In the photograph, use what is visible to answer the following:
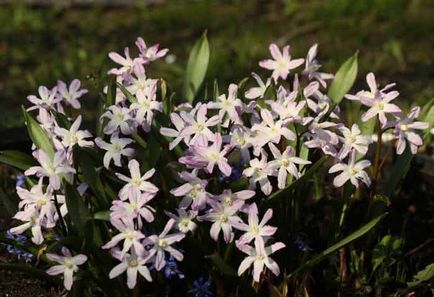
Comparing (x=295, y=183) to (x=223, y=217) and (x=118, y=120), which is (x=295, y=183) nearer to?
(x=223, y=217)

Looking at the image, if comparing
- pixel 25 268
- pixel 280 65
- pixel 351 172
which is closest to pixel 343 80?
pixel 280 65

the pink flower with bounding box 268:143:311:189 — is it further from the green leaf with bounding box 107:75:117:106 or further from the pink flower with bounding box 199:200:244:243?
the green leaf with bounding box 107:75:117:106

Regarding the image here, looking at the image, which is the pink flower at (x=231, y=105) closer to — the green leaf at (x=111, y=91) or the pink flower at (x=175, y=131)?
the pink flower at (x=175, y=131)

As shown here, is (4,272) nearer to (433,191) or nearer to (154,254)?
(154,254)

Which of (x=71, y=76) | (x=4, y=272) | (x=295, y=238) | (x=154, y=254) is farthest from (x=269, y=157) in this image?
(x=71, y=76)

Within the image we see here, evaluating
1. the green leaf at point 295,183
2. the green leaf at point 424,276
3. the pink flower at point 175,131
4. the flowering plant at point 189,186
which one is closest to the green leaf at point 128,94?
the flowering plant at point 189,186

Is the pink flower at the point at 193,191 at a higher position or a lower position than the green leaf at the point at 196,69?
higher
